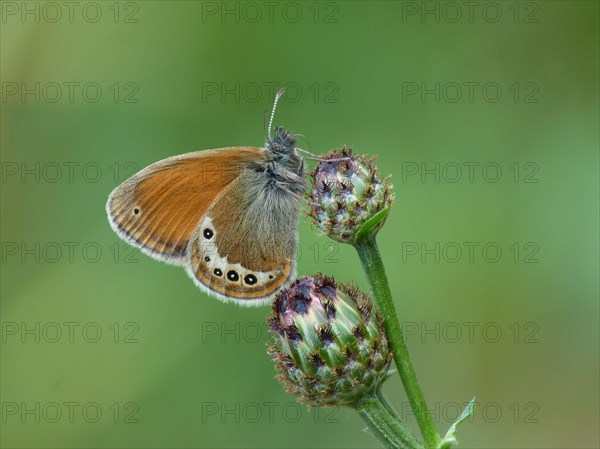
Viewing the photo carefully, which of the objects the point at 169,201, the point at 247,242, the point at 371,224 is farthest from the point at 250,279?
the point at 371,224

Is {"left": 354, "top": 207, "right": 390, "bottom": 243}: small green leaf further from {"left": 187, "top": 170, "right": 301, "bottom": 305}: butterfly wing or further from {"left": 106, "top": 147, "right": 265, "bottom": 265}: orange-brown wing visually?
{"left": 106, "top": 147, "right": 265, "bottom": 265}: orange-brown wing

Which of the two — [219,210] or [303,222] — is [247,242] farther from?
[303,222]

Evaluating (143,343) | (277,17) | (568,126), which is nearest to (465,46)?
(568,126)

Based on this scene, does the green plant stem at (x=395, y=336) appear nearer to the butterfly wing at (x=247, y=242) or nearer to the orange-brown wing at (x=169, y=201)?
the butterfly wing at (x=247, y=242)

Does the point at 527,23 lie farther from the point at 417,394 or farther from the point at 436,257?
the point at 417,394

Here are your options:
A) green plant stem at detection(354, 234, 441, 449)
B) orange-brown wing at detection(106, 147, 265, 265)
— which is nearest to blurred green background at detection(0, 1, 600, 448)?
orange-brown wing at detection(106, 147, 265, 265)

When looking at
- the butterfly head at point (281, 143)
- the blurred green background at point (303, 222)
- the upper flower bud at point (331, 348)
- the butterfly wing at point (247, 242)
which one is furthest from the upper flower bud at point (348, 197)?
the blurred green background at point (303, 222)
